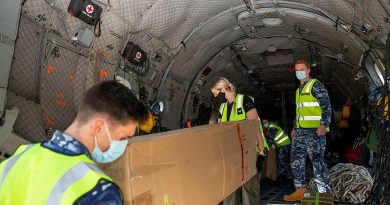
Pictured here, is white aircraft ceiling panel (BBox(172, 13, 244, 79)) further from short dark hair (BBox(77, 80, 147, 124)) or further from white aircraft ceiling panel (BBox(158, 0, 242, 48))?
short dark hair (BBox(77, 80, 147, 124))

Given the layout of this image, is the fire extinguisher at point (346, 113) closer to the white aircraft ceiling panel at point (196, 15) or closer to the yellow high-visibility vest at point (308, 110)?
the white aircraft ceiling panel at point (196, 15)

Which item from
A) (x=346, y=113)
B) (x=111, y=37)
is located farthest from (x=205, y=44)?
(x=346, y=113)

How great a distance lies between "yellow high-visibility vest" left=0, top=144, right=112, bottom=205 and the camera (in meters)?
1.31

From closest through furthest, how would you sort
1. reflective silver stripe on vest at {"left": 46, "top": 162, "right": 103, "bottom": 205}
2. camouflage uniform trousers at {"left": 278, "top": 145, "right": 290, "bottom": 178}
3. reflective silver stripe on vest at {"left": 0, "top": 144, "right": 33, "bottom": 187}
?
reflective silver stripe on vest at {"left": 46, "top": 162, "right": 103, "bottom": 205}, reflective silver stripe on vest at {"left": 0, "top": 144, "right": 33, "bottom": 187}, camouflage uniform trousers at {"left": 278, "top": 145, "right": 290, "bottom": 178}

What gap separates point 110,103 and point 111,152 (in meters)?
0.28

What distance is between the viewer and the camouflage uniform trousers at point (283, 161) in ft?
25.1

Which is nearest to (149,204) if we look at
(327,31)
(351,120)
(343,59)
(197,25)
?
(197,25)

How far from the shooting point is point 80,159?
1.42m

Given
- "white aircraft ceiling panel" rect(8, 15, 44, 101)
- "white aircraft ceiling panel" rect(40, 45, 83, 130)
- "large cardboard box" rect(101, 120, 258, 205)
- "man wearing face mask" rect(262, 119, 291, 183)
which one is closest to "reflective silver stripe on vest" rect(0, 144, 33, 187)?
"large cardboard box" rect(101, 120, 258, 205)

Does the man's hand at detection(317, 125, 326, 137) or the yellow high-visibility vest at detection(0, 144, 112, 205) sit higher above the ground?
the yellow high-visibility vest at detection(0, 144, 112, 205)

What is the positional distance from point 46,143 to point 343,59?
7102mm

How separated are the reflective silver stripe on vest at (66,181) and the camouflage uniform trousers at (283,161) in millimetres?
6624

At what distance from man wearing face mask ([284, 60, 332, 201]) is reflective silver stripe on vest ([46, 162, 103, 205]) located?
12.9 ft

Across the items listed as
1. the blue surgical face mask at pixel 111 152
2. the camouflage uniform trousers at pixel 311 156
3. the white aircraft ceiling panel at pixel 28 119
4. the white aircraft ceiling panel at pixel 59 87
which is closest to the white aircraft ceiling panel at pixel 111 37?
the white aircraft ceiling panel at pixel 59 87
